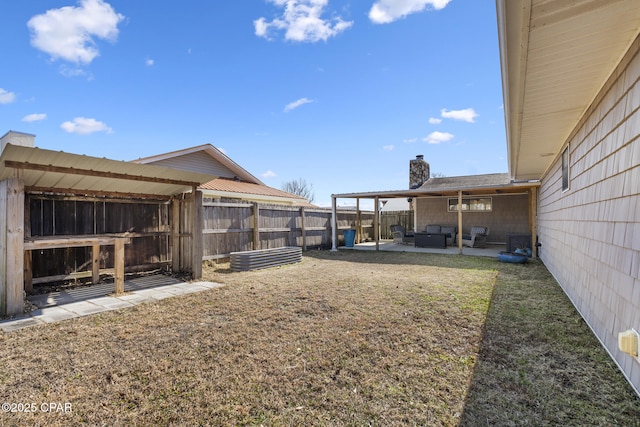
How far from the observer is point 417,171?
56.8 feet

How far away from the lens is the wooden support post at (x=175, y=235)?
21.9 feet

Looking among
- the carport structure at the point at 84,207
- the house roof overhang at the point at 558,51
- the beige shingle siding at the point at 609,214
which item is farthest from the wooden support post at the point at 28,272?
the beige shingle siding at the point at 609,214

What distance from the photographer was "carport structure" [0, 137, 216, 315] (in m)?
3.71

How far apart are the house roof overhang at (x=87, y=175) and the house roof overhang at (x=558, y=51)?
4.95 metres

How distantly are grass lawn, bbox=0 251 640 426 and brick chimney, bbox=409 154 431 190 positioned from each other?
13.4 meters

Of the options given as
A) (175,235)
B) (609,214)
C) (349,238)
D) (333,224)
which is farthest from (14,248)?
(349,238)

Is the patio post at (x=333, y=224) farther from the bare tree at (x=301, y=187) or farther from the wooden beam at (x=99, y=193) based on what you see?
the bare tree at (x=301, y=187)

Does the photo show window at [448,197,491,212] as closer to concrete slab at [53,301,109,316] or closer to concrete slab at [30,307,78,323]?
concrete slab at [53,301,109,316]

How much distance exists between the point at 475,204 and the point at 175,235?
12.6 meters

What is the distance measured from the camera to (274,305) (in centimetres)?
424

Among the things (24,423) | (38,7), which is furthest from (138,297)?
(38,7)

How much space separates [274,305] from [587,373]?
339cm

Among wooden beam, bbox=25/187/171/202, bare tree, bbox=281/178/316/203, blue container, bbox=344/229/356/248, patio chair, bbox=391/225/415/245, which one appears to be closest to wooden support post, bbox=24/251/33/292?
wooden beam, bbox=25/187/171/202

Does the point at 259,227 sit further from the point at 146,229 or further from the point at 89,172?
the point at 89,172
